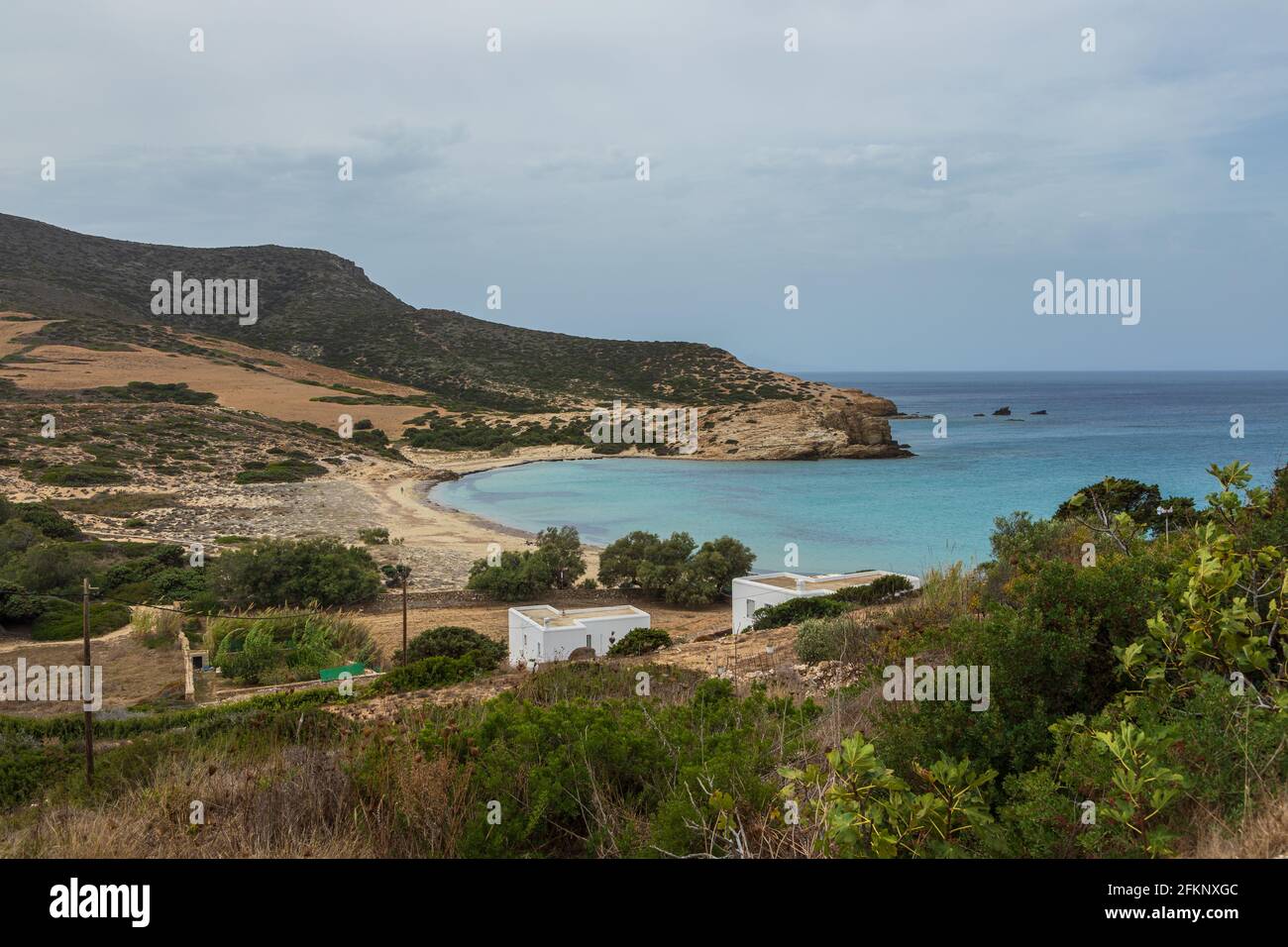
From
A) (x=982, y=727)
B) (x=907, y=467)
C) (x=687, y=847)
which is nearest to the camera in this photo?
(x=687, y=847)

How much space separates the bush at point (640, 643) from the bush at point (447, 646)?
2.29 meters

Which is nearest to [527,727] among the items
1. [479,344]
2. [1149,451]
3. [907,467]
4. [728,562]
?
[728,562]

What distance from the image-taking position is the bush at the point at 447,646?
14492 millimetres

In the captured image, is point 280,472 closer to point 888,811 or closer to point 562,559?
point 562,559

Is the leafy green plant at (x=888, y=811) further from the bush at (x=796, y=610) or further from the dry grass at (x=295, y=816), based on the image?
the bush at (x=796, y=610)

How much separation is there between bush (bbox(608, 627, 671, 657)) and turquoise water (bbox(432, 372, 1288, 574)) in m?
7.91

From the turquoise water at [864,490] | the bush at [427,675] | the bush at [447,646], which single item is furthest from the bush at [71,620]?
the turquoise water at [864,490]

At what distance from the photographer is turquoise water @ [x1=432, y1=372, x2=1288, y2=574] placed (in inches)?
1237

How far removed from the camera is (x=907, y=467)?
52.2 metres

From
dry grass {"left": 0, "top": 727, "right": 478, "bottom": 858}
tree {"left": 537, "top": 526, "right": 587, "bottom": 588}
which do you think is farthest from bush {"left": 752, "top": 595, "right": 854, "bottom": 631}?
dry grass {"left": 0, "top": 727, "right": 478, "bottom": 858}

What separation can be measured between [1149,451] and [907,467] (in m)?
20.2

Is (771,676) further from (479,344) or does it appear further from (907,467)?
(479,344)
